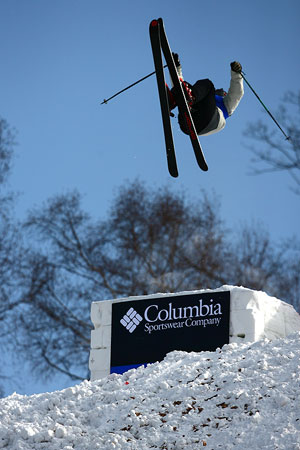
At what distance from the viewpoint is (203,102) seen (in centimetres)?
916

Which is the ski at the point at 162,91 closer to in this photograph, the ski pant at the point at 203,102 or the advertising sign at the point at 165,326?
the ski pant at the point at 203,102

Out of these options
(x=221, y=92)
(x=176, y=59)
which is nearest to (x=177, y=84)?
(x=176, y=59)

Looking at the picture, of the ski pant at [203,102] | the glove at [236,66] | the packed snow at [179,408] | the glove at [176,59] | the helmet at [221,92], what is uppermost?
the glove at [176,59]

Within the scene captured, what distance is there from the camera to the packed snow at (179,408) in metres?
6.47

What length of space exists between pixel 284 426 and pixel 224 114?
4.09 meters

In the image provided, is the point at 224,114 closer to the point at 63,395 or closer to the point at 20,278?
the point at 63,395

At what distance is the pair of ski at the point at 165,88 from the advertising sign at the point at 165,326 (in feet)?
7.39

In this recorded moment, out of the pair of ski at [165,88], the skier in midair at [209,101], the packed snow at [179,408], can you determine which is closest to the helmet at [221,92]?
the skier in midair at [209,101]

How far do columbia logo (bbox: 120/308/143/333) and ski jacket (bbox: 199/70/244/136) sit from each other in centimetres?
305

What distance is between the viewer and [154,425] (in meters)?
6.85

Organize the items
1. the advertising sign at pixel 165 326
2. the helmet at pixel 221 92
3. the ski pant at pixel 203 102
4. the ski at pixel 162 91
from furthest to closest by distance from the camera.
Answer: the advertising sign at pixel 165 326 < the helmet at pixel 221 92 < the ski pant at pixel 203 102 < the ski at pixel 162 91

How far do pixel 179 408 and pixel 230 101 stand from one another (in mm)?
3754

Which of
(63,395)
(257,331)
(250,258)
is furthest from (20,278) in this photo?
(63,395)

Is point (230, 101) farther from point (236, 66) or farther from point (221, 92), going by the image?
point (236, 66)
